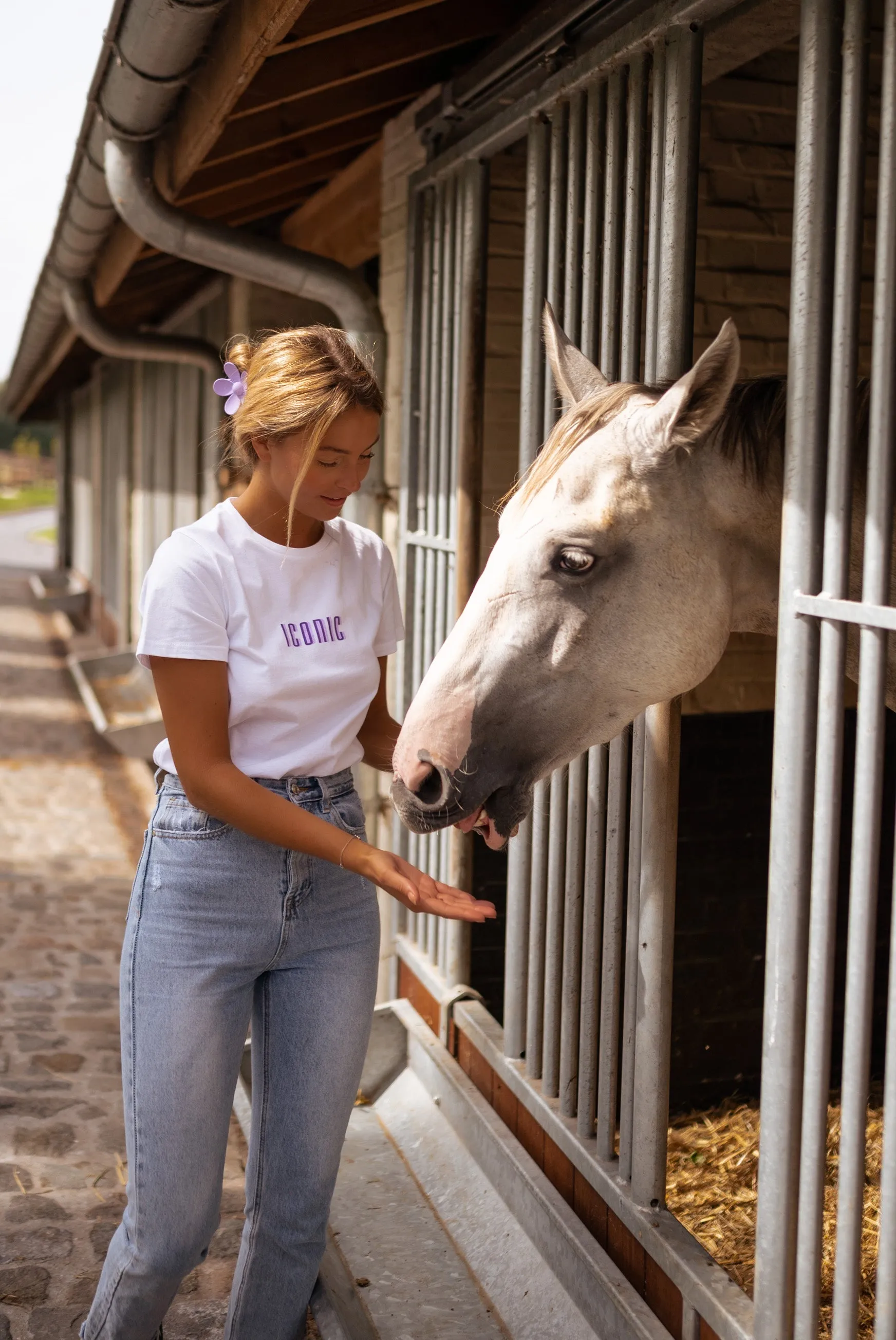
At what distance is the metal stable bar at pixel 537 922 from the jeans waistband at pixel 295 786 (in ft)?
2.81

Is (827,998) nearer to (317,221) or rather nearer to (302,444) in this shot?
(302,444)

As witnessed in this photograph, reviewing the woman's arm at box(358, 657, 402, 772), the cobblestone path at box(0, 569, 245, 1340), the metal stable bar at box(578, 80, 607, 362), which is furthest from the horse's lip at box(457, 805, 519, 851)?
the cobblestone path at box(0, 569, 245, 1340)

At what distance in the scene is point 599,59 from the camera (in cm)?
261

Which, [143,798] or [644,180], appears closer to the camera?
[644,180]

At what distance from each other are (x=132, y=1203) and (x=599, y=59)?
94.2 inches

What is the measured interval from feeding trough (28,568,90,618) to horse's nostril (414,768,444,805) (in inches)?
636

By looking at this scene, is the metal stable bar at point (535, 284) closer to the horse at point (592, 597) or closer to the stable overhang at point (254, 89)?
the stable overhang at point (254, 89)

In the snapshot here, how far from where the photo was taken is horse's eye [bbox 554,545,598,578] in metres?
2.06

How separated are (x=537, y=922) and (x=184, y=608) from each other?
141 cm

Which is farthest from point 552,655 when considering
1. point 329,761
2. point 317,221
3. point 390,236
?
point 317,221

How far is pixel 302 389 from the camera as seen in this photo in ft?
6.95

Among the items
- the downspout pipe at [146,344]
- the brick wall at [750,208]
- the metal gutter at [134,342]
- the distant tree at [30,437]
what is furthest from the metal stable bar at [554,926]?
the distant tree at [30,437]

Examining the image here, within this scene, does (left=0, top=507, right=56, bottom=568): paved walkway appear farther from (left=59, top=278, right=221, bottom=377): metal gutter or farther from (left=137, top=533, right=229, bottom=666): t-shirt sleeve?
(left=137, top=533, right=229, bottom=666): t-shirt sleeve

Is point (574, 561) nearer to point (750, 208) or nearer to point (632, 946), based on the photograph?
point (632, 946)
